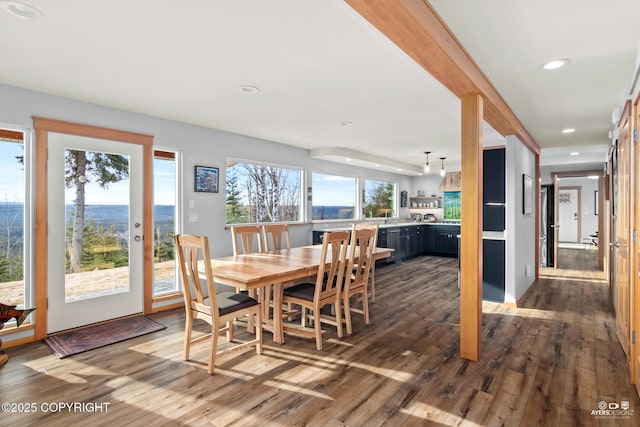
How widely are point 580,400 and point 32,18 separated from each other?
409cm

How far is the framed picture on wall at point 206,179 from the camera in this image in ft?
15.1

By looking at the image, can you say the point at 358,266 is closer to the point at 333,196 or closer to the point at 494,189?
the point at 494,189

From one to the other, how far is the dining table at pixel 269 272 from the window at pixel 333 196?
2.93 meters

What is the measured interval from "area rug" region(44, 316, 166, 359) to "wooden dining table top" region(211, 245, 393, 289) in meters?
1.09

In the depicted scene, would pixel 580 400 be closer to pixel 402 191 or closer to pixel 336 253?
pixel 336 253

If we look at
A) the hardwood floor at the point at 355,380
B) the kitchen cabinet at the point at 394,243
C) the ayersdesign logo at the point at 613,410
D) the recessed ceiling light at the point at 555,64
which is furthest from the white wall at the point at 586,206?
the ayersdesign logo at the point at 613,410

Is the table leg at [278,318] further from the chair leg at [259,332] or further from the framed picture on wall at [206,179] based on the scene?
the framed picture on wall at [206,179]

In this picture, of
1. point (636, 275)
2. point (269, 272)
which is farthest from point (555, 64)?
point (269, 272)

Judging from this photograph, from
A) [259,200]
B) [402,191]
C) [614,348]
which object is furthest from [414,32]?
[402,191]

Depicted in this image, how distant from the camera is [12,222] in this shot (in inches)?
127

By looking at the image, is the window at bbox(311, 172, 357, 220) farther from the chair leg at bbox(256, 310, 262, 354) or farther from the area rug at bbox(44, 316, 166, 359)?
the chair leg at bbox(256, 310, 262, 354)

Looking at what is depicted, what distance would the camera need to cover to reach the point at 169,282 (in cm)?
445

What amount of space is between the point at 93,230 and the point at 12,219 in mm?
683

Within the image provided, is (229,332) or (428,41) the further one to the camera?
(229,332)
